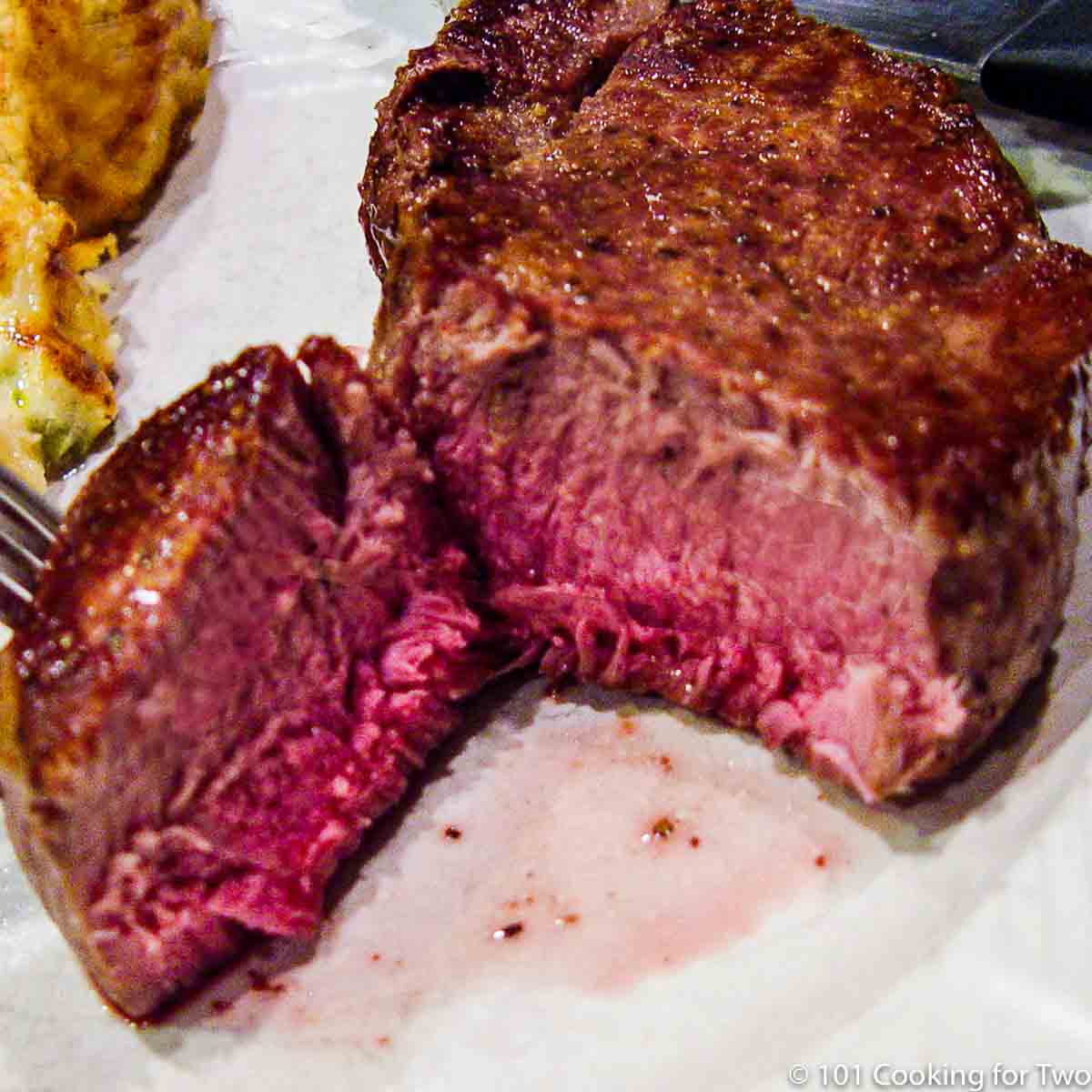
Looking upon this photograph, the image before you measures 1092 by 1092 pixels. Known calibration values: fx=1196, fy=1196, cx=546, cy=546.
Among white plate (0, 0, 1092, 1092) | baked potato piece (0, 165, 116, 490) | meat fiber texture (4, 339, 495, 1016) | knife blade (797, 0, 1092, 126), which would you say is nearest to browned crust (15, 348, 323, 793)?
meat fiber texture (4, 339, 495, 1016)

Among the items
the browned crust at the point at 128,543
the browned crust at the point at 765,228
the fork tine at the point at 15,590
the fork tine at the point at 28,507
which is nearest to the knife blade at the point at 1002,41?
the browned crust at the point at 765,228

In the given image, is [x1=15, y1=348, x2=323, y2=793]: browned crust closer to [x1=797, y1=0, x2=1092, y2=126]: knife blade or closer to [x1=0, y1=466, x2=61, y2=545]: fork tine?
[x1=0, y1=466, x2=61, y2=545]: fork tine

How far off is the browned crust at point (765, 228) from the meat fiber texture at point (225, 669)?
0.33m

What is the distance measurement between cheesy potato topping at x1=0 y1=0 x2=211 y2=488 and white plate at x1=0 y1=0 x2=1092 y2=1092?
55.3 inches

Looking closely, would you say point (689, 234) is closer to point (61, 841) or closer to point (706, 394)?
point (706, 394)

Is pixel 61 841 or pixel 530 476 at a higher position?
pixel 61 841

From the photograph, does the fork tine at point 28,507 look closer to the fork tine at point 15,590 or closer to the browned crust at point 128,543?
the fork tine at point 15,590

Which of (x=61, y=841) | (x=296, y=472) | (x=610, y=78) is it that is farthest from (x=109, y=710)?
(x=610, y=78)

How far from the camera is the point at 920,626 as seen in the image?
211 cm

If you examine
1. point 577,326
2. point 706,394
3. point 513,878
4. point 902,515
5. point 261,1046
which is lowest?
point 513,878

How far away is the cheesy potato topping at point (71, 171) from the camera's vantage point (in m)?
3.44

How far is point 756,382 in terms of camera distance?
214cm

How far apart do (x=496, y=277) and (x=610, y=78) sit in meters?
0.89

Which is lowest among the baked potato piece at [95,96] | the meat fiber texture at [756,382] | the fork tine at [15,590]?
the meat fiber texture at [756,382]
